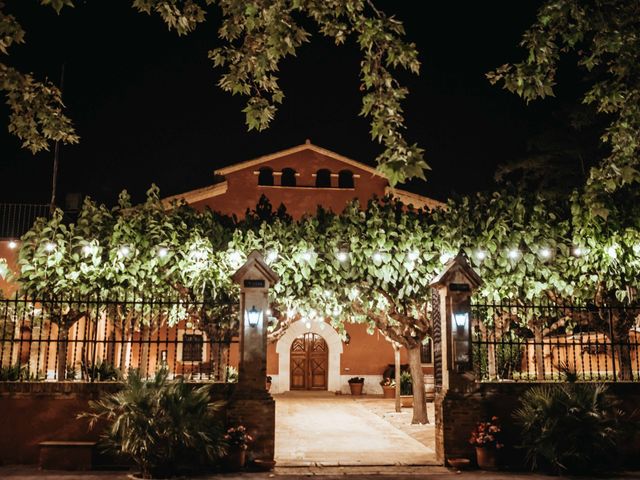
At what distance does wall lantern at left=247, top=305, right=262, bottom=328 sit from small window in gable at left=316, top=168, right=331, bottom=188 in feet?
50.0

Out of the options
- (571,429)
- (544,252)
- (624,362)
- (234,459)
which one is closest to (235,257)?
(234,459)

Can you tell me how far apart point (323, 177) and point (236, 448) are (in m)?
16.8

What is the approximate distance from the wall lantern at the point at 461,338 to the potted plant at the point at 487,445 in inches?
41.3

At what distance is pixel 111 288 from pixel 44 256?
1.40 meters

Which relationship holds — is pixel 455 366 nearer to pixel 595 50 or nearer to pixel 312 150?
pixel 595 50

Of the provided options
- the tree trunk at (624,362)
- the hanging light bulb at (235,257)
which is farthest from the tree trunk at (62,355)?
the tree trunk at (624,362)

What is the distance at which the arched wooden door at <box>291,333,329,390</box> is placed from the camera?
24.5 m

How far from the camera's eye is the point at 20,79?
26.3ft

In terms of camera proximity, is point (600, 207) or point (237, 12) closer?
point (237, 12)

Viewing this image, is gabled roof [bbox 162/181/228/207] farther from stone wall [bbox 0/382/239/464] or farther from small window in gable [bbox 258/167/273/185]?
stone wall [bbox 0/382/239/464]

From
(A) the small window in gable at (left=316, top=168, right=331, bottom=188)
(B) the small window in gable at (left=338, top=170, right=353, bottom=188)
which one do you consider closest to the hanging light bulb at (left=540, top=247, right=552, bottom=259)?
(B) the small window in gable at (left=338, top=170, right=353, bottom=188)

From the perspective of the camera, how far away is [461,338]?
10336mm

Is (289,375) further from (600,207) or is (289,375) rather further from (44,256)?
(600,207)

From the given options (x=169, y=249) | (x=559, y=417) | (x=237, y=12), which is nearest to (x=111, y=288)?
(x=169, y=249)
